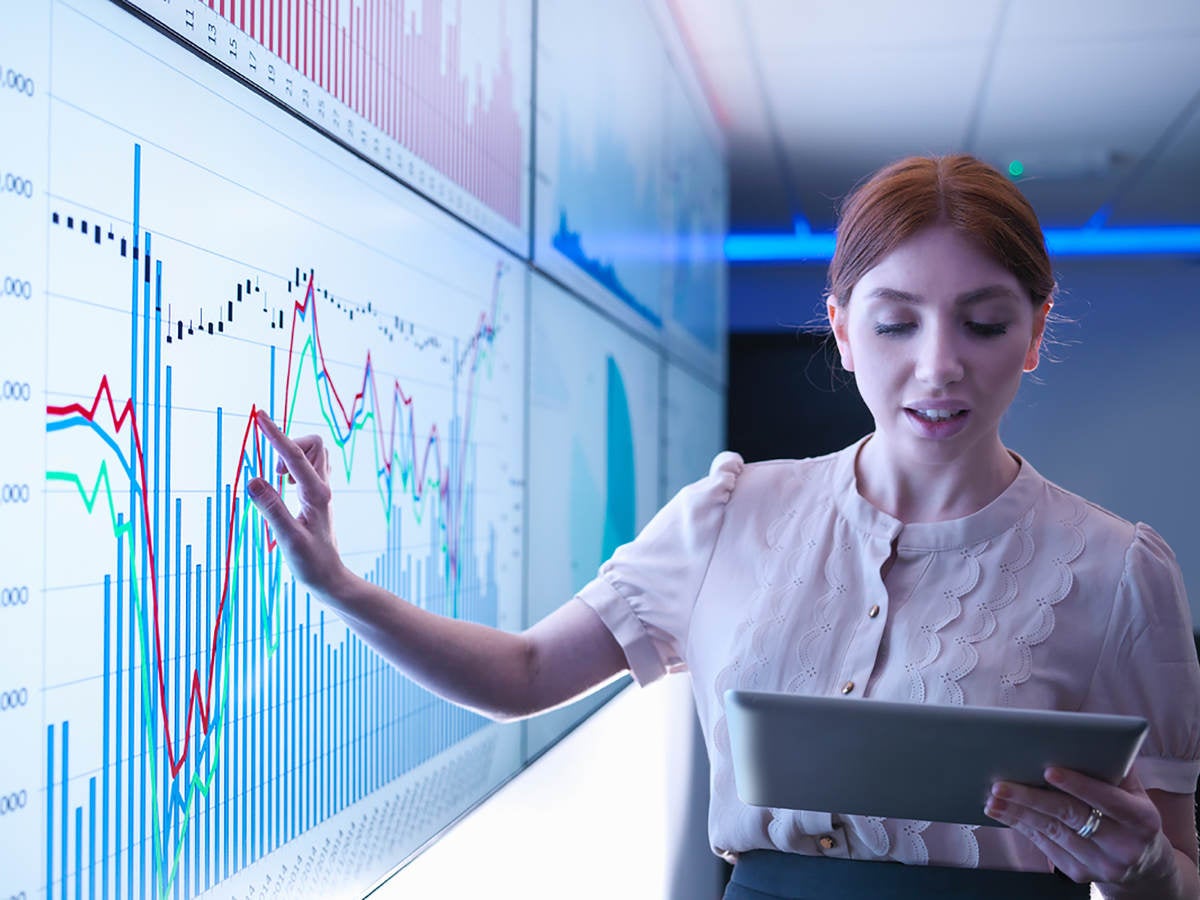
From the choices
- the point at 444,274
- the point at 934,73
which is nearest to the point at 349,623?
the point at 444,274

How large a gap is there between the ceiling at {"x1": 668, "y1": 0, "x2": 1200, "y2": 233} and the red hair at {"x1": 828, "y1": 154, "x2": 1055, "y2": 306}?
4.67 feet

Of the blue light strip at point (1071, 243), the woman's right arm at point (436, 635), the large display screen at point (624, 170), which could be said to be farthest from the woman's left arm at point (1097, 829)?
the blue light strip at point (1071, 243)

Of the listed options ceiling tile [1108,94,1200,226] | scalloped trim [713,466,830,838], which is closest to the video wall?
scalloped trim [713,466,830,838]

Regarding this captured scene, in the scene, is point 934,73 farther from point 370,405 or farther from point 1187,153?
point 370,405

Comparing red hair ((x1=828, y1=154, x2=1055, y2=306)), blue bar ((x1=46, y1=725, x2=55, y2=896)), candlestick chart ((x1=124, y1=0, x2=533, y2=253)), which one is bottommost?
blue bar ((x1=46, y1=725, x2=55, y2=896))

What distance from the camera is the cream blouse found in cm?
105

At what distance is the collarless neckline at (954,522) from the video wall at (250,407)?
1.69 ft

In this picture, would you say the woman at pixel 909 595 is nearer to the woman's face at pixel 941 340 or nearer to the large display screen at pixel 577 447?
the woman's face at pixel 941 340

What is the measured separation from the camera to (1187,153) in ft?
15.2

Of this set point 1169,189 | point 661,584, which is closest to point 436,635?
point 661,584

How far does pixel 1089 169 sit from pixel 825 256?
152cm

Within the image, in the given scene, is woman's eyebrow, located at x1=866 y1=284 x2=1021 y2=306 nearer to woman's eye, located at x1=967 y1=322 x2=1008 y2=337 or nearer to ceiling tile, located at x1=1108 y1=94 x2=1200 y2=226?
woman's eye, located at x1=967 y1=322 x2=1008 y2=337

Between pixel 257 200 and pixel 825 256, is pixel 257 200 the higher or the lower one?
the lower one

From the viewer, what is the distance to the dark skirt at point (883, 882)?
3.39 feet
